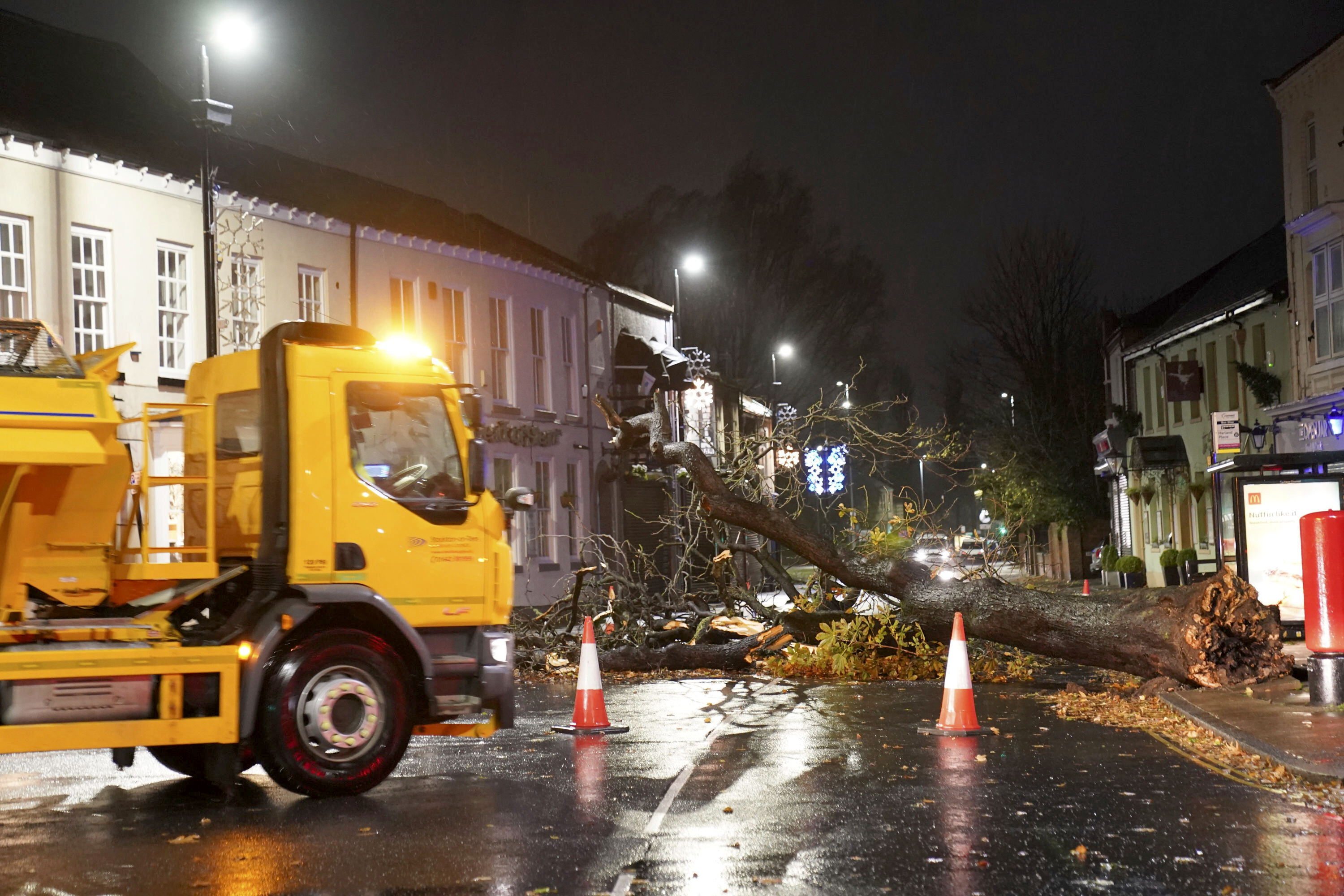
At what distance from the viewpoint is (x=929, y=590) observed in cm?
1562

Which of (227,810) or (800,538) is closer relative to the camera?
→ (227,810)

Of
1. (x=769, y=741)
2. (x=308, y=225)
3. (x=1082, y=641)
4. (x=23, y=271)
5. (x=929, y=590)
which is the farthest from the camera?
(x=308, y=225)

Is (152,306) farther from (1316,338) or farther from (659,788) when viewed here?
(1316,338)

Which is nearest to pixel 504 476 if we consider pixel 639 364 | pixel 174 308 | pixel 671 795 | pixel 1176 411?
pixel 639 364

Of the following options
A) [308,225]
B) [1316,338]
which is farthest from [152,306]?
[1316,338]

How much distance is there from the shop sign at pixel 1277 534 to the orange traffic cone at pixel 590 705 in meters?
9.59

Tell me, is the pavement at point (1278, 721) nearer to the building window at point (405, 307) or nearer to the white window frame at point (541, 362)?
the building window at point (405, 307)

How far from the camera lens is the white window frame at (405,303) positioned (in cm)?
2658

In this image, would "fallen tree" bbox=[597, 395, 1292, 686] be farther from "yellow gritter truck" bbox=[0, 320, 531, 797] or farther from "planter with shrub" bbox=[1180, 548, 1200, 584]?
"planter with shrub" bbox=[1180, 548, 1200, 584]

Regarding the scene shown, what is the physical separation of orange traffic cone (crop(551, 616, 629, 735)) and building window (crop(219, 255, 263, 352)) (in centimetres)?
1279

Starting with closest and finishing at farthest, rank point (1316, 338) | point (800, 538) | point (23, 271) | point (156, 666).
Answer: point (156, 666)
point (800, 538)
point (23, 271)
point (1316, 338)

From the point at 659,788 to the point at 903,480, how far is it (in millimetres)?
110977

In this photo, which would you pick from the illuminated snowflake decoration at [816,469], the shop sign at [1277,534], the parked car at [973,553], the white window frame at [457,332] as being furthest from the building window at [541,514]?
the illuminated snowflake decoration at [816,469]

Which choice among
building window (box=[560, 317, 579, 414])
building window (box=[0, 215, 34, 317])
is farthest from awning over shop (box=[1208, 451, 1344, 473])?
building window (box=[560, 317, 579, 414])
